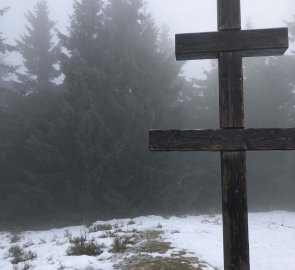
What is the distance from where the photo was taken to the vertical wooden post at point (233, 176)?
3900mm

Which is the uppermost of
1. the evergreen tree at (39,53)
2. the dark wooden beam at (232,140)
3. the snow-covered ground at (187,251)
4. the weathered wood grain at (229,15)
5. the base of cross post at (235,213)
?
the evergreen tree at (39,53)

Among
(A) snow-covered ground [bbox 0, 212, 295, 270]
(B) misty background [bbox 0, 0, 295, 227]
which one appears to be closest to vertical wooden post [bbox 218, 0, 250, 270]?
(A) snow-covered ground [bbox 0, 212, 295, 270]

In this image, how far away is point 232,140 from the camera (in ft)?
13.0

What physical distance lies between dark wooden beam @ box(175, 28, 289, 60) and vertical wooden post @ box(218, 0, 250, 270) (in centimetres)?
8

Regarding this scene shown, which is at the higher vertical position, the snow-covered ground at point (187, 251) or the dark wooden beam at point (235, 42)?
the dark wooden beam at point (235, 42)

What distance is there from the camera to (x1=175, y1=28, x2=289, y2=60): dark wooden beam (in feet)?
13.1

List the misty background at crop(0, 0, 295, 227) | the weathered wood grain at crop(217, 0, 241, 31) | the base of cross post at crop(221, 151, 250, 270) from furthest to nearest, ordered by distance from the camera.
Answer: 1. the misty background at crop(0, 0, 295, 227)
2. the weathered wood grain at crop(217, 0, 241, 31)
3. the base of cross post at crop(221, 151, 250, 270)

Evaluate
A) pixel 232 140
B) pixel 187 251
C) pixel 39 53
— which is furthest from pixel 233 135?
pixel 39 53

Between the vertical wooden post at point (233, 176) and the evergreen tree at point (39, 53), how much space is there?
25.8 metres

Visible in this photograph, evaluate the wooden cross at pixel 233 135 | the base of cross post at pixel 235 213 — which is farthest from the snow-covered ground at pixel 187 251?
the wooden cross at pixel 233 135

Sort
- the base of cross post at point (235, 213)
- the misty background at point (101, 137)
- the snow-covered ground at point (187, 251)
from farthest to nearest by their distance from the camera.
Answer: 1. the misty background at point (101, 137)
2. the snow-covered ground at point (187, 251)
3. the base of cross post at point (235, 213)

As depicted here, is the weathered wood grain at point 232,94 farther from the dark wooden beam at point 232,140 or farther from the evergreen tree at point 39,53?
the evergreen tree at point 39,53

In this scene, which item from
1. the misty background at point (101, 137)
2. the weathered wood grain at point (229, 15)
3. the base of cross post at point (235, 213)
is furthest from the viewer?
the misty background at point (101, 137)

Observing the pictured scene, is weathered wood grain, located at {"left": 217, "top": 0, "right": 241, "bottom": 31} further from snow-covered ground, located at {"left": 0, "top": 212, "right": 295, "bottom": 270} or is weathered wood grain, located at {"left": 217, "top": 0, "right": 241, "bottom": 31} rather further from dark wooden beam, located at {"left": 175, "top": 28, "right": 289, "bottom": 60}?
snow-covered ground, located at {"left": 0, "top": 212, "right": 295, "bottom": 270}
